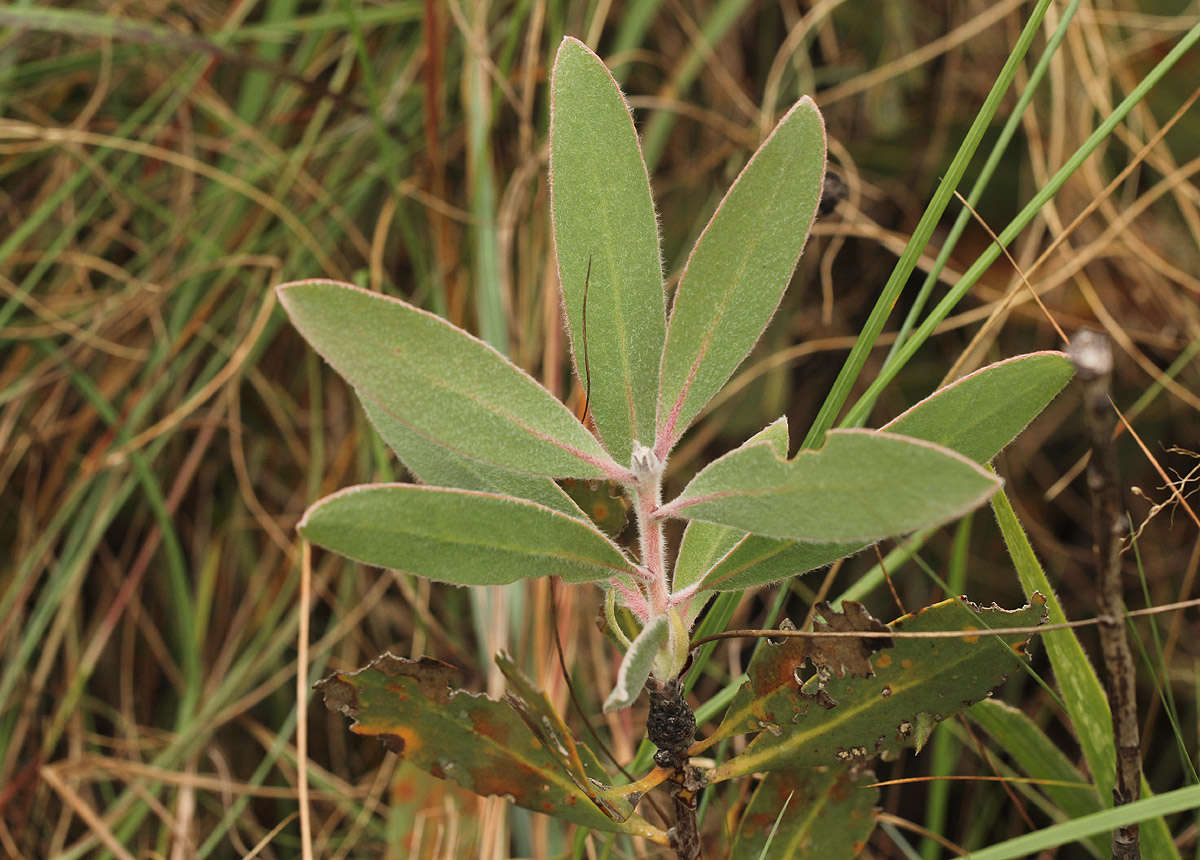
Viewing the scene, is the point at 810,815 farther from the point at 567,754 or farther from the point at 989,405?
the point at 989,405

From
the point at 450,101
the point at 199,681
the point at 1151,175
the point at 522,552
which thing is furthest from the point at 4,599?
the point at 1151,175

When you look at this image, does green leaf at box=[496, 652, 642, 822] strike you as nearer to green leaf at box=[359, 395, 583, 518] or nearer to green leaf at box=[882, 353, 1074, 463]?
green leaf at box=[359, 395, 583, 518]

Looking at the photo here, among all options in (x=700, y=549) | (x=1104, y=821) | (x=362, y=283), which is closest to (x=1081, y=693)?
(x=1104, y=821)

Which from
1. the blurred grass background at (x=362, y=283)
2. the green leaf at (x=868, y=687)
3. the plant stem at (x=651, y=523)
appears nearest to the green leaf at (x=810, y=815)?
the green leaf at (x=868, y=687)

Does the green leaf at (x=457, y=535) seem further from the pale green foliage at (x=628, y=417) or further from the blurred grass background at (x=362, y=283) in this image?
the blurred grass background at (x=362, y=283)

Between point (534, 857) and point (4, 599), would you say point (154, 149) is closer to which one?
point (4, 599)

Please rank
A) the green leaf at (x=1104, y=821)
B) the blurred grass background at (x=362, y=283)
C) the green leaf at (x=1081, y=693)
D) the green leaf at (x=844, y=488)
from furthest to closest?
the blurred grass background at (x=362, y=283) → the green leaf at (x=1081, y=693) → the green leaf at (x=1104, y=821) → the green leaf at (x=844, y=488)
